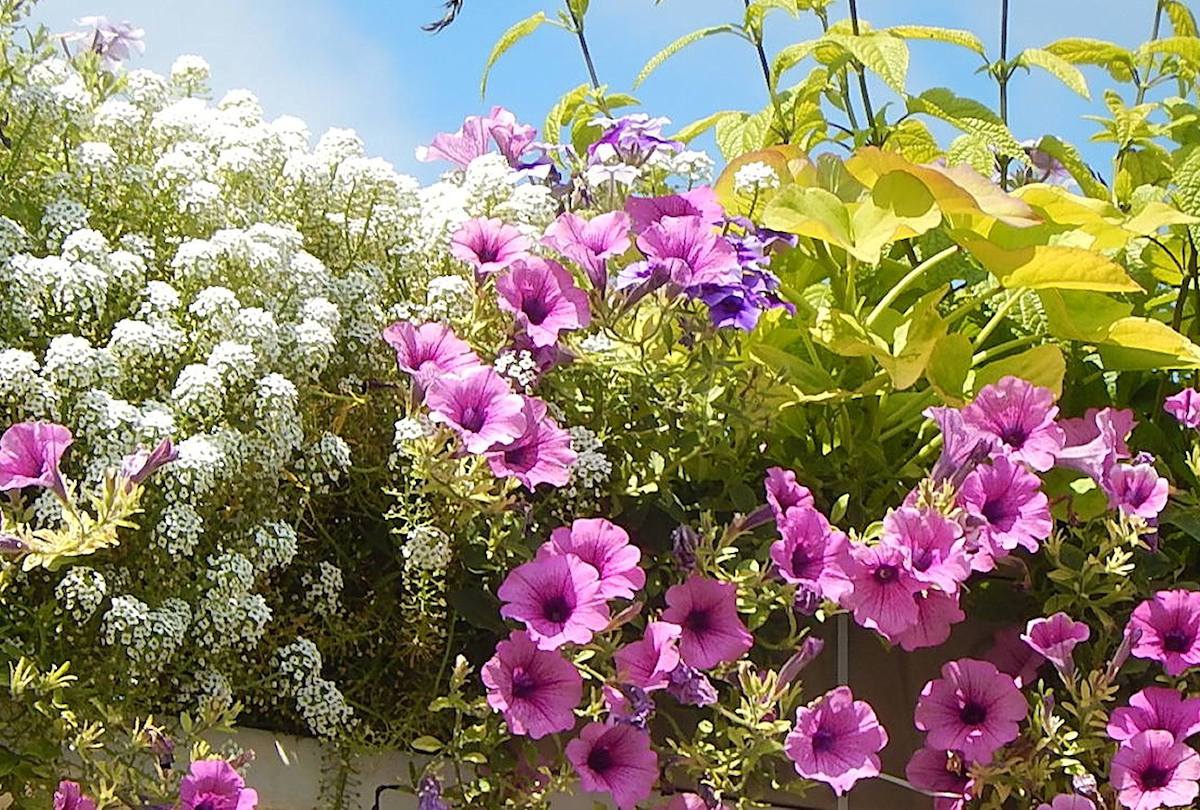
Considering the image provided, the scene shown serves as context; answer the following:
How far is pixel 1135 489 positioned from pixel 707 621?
33 centimetres

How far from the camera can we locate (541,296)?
37.7 inches

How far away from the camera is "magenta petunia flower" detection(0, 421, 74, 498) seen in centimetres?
80

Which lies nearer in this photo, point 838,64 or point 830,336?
point 830,336

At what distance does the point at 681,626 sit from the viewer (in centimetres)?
92

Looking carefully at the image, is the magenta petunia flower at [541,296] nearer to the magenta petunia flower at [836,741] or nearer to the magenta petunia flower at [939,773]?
the magenta petunia flower at [836,741]

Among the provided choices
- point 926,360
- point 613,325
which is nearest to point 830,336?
point 926,360

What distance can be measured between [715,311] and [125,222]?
17.1 inches

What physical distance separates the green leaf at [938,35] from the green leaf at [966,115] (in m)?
0.05

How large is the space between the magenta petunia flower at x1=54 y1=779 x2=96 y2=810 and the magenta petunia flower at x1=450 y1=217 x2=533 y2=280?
1.37 feet

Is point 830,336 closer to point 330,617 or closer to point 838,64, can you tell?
point 838,64

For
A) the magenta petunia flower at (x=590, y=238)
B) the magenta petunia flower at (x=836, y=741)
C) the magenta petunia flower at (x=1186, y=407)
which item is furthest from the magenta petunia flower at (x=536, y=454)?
the magenta petunia flower at (x=1186, y=407)

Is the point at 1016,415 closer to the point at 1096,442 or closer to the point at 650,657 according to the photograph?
the point at 1096,442

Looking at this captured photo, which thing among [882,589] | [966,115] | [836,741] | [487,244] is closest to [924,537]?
→ [882,589]

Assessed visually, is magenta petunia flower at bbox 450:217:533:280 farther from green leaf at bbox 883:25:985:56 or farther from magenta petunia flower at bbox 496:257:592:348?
green leaf at bbox 883:25:985:56
